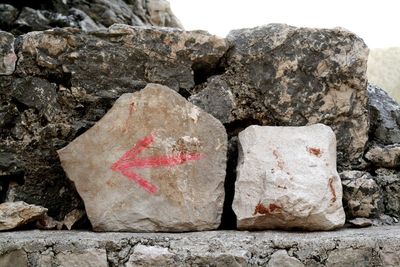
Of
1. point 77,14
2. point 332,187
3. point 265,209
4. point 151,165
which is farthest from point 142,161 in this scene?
point 77,14

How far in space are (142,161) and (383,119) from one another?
1381 millimetres

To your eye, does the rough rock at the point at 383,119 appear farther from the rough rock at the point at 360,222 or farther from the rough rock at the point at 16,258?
the rough rock at the point at 16,258

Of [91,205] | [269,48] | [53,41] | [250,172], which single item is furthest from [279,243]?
[53,41]

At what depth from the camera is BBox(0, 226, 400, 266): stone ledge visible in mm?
1864

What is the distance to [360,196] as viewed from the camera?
2.30m

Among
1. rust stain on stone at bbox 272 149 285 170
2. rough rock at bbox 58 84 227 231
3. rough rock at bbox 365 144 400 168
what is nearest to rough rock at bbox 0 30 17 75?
rough rock at bbox 58 84 227 231

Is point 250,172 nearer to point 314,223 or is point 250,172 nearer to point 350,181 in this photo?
point 314,223

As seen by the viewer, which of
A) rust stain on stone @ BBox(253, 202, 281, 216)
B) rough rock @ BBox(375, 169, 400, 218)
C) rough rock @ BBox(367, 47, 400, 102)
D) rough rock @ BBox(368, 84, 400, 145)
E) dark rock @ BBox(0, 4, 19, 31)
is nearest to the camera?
rust stain on stone @ BBox(253, 202, 281, 216)

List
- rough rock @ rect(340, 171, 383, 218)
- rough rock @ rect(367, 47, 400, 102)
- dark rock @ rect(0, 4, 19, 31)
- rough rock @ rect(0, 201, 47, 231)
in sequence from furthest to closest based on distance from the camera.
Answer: rough rock @ rect(367, 47, 400, 102) < dark rock @ rect(0, 4, 19, 31) < rough rock @ rect(340, 171, 383, 218) < rough rock @ rect(0, 201, 47, 231)

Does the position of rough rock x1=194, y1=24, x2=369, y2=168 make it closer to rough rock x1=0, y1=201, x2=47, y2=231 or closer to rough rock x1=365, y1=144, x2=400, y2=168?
rough rock x1=365, y1=144, x2=400, y2=168

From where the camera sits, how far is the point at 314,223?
204cm

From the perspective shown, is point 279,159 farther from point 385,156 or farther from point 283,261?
point 385,156

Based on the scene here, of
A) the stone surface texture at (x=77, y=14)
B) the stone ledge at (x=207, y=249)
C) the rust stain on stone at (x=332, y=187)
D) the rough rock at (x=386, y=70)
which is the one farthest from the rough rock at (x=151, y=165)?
the rough rock at (x=386, y=70)

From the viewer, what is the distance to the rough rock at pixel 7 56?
234 centimetres
